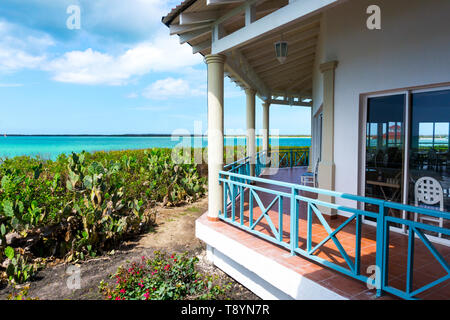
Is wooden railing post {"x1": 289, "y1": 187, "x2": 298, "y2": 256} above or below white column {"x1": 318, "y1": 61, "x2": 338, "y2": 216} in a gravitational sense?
below

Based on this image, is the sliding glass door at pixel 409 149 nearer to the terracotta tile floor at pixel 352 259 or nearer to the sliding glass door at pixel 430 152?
the sliding glass door at pixel 430 152

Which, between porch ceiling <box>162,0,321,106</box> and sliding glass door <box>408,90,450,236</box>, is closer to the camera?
sliding glass door <box>408,90,450,236</box>

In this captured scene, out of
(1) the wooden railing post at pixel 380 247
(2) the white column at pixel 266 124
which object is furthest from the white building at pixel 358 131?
(2) the white column at pixel 266 124

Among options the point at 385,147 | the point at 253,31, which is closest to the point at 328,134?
the point at 385,147

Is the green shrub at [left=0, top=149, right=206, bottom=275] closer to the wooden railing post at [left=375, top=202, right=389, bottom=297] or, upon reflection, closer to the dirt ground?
the dirt ground

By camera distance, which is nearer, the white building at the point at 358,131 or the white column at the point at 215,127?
the white building at the point at 358,131

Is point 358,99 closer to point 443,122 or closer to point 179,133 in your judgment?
point 443,122

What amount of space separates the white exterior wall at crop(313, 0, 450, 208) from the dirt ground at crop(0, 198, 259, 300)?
3063mm

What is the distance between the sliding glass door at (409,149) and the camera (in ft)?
12.9

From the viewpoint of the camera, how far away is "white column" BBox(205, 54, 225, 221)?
5219mm

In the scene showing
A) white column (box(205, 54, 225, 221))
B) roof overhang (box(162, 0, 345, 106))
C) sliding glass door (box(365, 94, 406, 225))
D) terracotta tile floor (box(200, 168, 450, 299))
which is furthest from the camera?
white column (box(205, 54, 225, 221))

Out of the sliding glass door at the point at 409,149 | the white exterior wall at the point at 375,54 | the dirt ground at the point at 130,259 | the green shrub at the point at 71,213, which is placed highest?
the white exterior wall at the point at 375,54

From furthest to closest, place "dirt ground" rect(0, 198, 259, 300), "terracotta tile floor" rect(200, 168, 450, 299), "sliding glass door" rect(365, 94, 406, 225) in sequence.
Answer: "dirt ground" rect(0, 198, 259, 300)
"sliding glass door" rect(365, 94, 406, 225)
"terracotta tile floor" rect(200, 168, 450, 299)

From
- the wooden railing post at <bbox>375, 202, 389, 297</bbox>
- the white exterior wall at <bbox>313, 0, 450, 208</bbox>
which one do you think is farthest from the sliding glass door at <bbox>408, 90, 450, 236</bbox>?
the wooden railing post at <bbox>375, 202, 389, 297</bbox>
